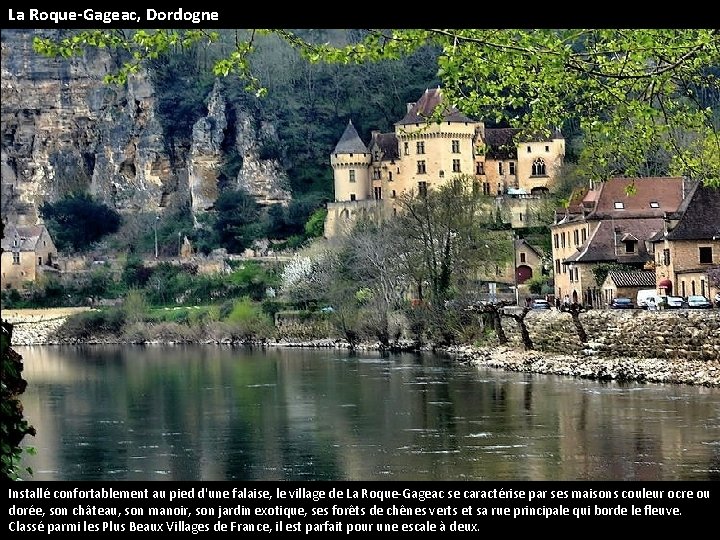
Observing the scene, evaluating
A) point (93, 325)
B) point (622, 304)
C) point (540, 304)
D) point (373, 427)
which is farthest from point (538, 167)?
point (373, 427)

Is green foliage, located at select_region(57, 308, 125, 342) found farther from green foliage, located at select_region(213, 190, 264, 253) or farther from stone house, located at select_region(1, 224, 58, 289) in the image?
A: green foliage, located at select_region(213, 190, 264, 253)

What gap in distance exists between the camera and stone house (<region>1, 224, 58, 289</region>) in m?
114

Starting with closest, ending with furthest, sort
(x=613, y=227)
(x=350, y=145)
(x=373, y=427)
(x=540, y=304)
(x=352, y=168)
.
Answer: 1. (x=373, y=427)
2. (x=540, y=304)
3. (x=613, y=227)
4. (x=352, y=168)
5. (x=350, y=145)

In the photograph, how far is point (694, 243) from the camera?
53.9 m

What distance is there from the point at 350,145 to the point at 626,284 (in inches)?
2274

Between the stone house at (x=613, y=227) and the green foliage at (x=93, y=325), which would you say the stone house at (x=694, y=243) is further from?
the green foliage at (x=93, y=325)

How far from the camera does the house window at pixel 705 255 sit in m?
53.7

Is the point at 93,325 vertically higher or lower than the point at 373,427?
higher

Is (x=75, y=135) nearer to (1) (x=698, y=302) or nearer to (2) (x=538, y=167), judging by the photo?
(2) (x=538, y=167)

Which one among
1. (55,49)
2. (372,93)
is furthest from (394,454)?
(372,93)

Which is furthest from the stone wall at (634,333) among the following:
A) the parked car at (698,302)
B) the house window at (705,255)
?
the house window at (705,255)

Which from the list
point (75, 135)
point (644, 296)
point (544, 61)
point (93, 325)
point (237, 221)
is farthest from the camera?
point (75, 135)
